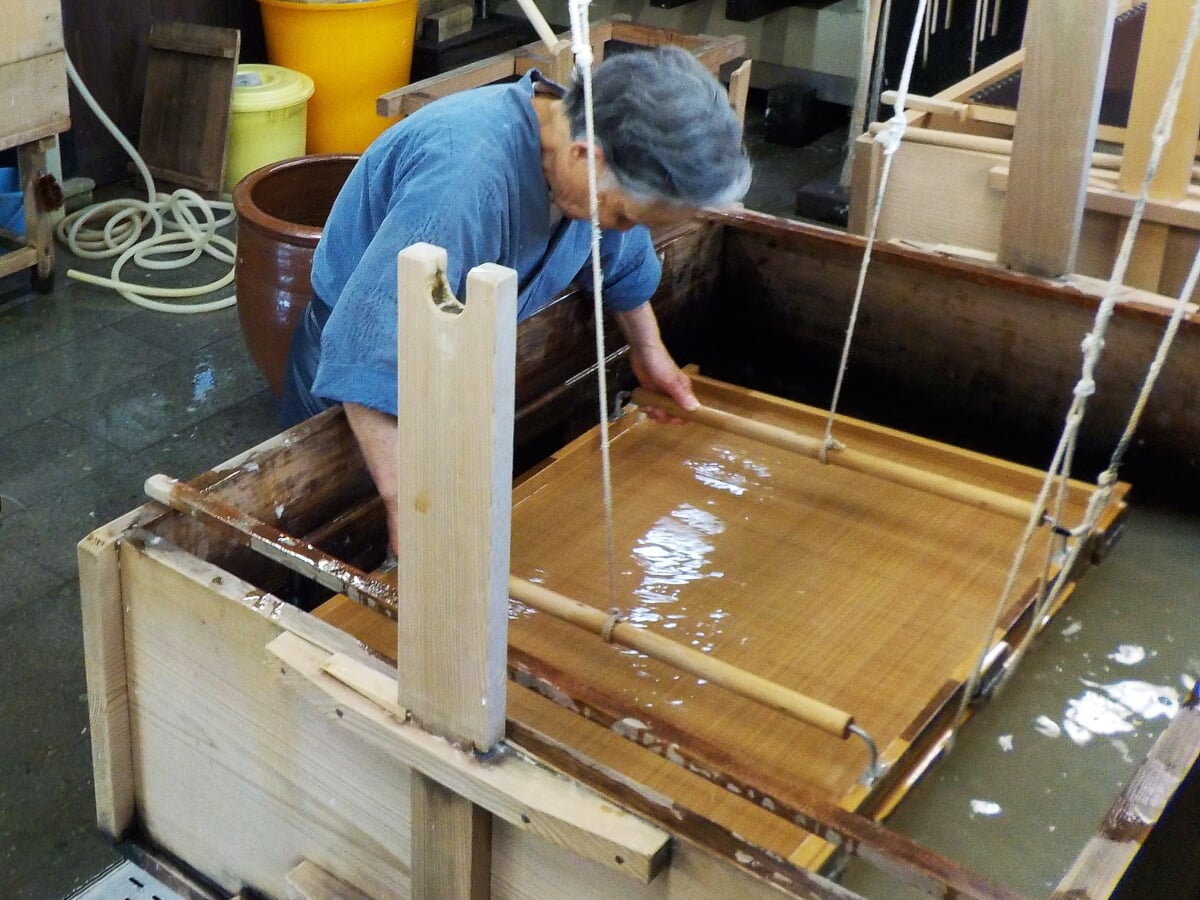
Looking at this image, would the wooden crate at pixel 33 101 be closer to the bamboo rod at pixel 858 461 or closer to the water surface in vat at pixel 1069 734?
the bamboo rod at pixel 858 461

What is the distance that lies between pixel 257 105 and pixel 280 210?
62.2 inches

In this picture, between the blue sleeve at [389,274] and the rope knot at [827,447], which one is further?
the rope knot at [827,447]

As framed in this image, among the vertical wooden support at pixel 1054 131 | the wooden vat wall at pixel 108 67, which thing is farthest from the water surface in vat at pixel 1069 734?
the wooden vat wall at pixel 108 67

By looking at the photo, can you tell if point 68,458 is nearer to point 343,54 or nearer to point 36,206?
point 36,206

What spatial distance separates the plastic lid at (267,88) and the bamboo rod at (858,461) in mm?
2730

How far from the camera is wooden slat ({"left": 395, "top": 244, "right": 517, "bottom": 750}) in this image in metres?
1.01

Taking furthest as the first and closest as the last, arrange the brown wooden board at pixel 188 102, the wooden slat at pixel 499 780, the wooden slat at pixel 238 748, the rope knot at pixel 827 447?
1. the brown wooden board at pixel 188 102
2. the rope knot at pixel 827 447
3. the wooden slat at pixel 238 748
4. the wooden slat at pixel 499 780

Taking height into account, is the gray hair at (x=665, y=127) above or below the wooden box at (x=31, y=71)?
above

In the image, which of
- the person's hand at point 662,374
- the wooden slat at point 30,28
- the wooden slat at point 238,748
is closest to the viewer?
the wooden slat at point 238,748

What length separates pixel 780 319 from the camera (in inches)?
106

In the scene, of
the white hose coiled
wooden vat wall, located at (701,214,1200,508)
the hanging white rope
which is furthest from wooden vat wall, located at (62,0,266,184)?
the hanging white rope

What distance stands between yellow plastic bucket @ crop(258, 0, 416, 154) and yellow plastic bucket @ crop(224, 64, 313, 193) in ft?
0.50

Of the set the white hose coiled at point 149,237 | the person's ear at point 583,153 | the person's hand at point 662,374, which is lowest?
the white hose coiled at point 149,237

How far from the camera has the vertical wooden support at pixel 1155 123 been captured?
7.86 feet
